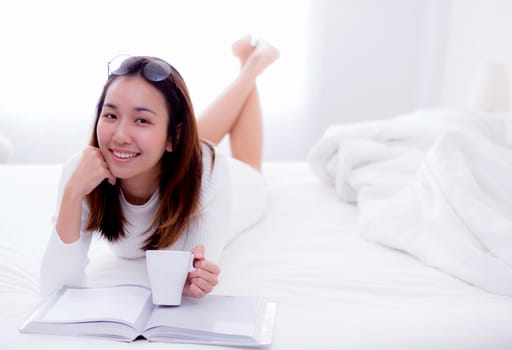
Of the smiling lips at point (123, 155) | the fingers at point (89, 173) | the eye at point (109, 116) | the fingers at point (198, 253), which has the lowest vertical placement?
the fingers at point (198, 253)

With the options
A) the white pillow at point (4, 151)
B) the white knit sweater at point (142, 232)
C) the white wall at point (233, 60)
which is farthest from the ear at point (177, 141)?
the white wall at point (233, 60)

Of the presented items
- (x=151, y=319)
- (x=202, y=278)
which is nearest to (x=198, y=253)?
(x=202, y=278)

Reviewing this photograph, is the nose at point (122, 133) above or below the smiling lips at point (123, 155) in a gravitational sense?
above

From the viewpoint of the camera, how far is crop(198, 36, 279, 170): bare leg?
1.85m

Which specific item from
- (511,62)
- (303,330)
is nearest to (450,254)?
(303,330)

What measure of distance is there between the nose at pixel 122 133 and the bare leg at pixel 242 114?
2.45 feet

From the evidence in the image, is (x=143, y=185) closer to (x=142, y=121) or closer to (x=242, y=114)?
(x=142, y=121)

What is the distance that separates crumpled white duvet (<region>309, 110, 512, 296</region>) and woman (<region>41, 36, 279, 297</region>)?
0.49 m

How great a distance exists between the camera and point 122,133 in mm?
1092

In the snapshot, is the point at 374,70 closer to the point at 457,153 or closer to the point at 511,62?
the point at 511,62

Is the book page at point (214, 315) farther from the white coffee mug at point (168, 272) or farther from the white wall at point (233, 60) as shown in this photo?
the white wall at point (233, 60)

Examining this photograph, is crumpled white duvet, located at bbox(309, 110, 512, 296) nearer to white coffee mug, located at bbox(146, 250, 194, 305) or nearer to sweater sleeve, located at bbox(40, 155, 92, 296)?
white coffee mug, located at bbox(146, 250, 194, 305)

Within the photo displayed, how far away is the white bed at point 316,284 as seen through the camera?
103 centimetres

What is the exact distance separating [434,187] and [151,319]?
81 cm
